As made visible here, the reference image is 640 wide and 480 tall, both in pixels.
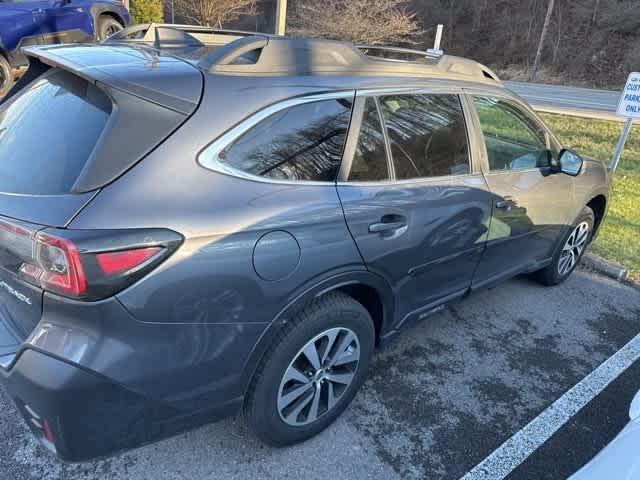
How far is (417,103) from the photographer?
2666 mm

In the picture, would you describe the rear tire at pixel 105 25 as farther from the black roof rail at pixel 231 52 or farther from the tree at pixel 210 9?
the tree at pixel 210 9

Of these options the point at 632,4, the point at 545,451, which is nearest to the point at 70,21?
the point at 545,451

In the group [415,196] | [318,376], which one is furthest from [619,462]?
[415,196]

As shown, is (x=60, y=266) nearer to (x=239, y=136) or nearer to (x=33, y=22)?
(x=239, y=136)

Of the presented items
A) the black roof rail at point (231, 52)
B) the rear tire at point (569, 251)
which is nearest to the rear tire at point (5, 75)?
the black roof rail at point (231, 52)

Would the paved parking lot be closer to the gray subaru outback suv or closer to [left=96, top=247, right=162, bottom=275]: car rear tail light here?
the gray subaru outback suv

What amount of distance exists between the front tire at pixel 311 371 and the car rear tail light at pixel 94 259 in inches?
27.8

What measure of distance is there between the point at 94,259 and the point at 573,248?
396cm

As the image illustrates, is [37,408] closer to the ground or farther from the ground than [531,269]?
farther from the ground

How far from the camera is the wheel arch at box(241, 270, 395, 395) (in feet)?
6.68

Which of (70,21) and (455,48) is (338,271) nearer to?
(70,21)

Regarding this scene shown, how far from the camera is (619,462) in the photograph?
1.71 metres

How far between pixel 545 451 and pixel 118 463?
6.87 ft

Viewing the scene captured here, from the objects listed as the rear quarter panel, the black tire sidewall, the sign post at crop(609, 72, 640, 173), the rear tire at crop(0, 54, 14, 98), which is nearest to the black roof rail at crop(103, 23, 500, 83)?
the rear quarter panel
